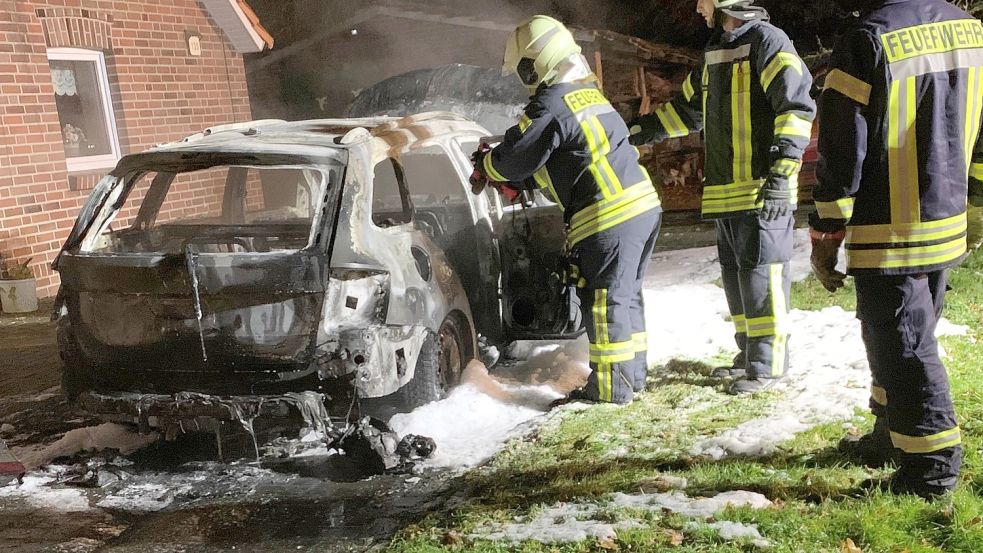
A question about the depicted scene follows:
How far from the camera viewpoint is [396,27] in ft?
49.1

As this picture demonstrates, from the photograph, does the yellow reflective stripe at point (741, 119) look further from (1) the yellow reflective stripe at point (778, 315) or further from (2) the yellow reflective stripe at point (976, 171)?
(2) the yellow reflective stripe at point (976, 171)

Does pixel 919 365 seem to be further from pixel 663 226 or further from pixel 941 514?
pixel 663 226

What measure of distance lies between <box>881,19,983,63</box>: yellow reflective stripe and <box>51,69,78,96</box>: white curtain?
847cm

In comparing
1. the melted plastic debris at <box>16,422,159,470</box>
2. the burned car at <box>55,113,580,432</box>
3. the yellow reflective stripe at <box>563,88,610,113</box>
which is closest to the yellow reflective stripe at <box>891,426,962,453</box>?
the burned car at <box>55,113,580,432</box>

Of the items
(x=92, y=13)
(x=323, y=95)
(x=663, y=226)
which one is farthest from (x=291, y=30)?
(x=663, y=226)

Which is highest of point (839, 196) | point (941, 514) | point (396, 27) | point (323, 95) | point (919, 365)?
point (396, 27)

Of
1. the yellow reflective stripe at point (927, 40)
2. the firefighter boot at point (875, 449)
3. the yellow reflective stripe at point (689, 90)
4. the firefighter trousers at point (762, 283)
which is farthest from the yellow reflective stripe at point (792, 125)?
the firefighter boot at point (875, 449)

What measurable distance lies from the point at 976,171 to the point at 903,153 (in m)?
0.52

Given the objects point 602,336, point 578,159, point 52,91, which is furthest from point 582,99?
point 52,91

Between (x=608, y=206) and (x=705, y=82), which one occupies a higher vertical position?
(x=705, y=82)

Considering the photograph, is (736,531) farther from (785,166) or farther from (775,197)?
(785,166)

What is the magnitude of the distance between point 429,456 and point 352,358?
0.64 meters

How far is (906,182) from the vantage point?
2898 millimetres

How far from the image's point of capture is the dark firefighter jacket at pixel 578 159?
425 cm
